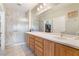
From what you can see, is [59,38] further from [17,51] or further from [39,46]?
[17,51]

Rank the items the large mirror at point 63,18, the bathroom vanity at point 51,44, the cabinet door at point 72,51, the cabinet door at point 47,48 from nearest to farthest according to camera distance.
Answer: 1. the cabinet door at point 72,51
2. the bathroom vanity at point 51,44
3. the large mirror at point 63,18
4. the cabinet door at point 47,48

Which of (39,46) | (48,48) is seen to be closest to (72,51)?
(48,48)

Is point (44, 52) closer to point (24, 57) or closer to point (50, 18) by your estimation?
point (24, 57)

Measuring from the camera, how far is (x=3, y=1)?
5.36ft

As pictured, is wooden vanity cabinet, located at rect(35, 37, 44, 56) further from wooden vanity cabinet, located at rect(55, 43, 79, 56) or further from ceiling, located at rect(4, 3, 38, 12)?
ceiling, located at rect(4, 3, 38, 12)

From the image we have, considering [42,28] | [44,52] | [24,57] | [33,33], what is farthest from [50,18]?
[24,57]

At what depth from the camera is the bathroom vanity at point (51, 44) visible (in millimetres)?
1411

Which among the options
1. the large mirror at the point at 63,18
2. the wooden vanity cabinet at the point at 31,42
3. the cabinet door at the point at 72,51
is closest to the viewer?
the cabinet door at the point at 72,51

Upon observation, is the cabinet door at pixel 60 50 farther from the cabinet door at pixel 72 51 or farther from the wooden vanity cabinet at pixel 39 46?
the wooden vanity cabinet at pixel 39 46

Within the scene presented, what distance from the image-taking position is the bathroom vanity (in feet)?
4.63

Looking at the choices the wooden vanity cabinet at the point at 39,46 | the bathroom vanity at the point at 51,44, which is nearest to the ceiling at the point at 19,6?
the bathroom vanity at the point at 51,44

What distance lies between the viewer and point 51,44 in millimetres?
1653

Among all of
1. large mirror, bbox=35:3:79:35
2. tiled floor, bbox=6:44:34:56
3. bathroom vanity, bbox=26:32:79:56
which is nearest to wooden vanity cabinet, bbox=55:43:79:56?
bathroom vanity, bbox=26:32:79:56

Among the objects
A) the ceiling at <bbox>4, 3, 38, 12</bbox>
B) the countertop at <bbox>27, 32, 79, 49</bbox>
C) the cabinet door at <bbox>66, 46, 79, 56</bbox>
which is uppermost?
the ceiling at <bbox>4, 3, 38, 12</bbox>
